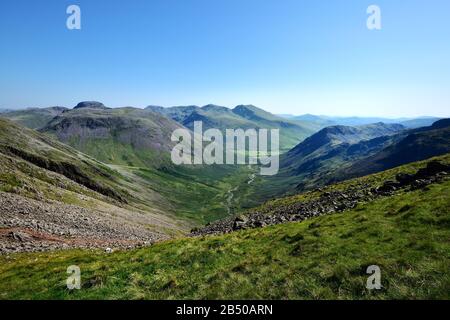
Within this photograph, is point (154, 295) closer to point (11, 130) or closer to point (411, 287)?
point (411, 287)

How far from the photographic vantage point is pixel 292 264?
65.7ft

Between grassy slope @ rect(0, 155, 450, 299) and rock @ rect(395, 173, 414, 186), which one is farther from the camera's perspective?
rock @ rect(395, 173, 414, 186)

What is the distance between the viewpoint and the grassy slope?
16.5 meters

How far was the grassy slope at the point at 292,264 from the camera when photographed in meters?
16.5

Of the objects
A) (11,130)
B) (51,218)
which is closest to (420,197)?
(51,218)

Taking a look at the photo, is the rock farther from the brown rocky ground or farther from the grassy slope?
the brown rocky ground

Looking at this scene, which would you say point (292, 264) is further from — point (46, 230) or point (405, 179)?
point (46, 230)

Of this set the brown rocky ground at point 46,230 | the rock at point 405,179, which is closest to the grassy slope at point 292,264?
the brown rocky ground at point 46,230

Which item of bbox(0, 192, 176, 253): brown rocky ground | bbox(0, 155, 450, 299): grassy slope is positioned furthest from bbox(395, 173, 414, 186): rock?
bbox(0, 192, 176, 253): brown rocky ground

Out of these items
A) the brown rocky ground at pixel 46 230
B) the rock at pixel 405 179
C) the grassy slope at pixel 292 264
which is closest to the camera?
the grassy slope at pixel 292 264

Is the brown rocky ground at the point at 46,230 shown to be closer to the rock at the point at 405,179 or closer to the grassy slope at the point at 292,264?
the grassy slope at the point at 292,264

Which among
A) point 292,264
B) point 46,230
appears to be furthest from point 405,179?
point 46,230
